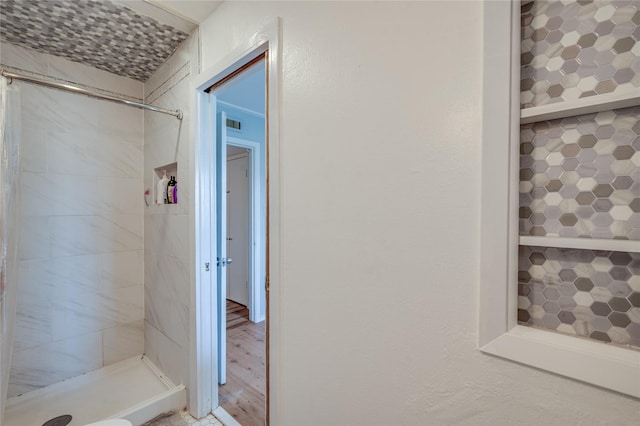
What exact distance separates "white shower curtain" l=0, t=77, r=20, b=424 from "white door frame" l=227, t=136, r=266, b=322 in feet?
6.19

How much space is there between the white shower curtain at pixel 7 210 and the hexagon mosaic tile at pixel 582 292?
1822 mm

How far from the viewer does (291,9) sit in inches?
38.3

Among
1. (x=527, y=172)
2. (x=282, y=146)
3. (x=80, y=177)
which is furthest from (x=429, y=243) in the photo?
(x=80, y=177)

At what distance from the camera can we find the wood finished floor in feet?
5.47

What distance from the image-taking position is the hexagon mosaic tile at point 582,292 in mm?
479

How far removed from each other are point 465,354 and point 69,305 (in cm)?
237

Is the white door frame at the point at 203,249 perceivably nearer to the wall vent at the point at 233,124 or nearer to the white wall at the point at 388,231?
the white wall at the point at 388,231

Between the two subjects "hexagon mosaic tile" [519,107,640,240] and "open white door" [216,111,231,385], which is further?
"open white door" [216,111,231,385]

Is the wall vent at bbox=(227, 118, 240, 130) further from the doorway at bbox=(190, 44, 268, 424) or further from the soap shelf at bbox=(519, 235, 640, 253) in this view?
the soap shelf at bbox=(519, 235, 640, 253)

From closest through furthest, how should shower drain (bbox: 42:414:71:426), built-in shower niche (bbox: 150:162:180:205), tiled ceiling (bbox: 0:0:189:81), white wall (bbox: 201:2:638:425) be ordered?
white wall (bbox: 201:2:638:425) < tiled ceiling (bbox: 0:0:189:81) < shower drain (bbox: 42:414:71:426) < built-in shower niche (bbox: 150:162:180:205)

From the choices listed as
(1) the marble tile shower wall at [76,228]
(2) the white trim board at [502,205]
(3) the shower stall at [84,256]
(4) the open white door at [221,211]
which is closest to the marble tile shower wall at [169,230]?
(3) the shower stall at [84,256]

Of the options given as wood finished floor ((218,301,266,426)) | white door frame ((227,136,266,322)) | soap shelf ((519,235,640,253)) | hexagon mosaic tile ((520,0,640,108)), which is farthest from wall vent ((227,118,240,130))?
soap shelf ((519,235,640,253))

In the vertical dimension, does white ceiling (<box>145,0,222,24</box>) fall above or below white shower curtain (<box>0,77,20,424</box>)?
above

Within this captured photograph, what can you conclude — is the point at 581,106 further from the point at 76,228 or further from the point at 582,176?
the point at 76,228
